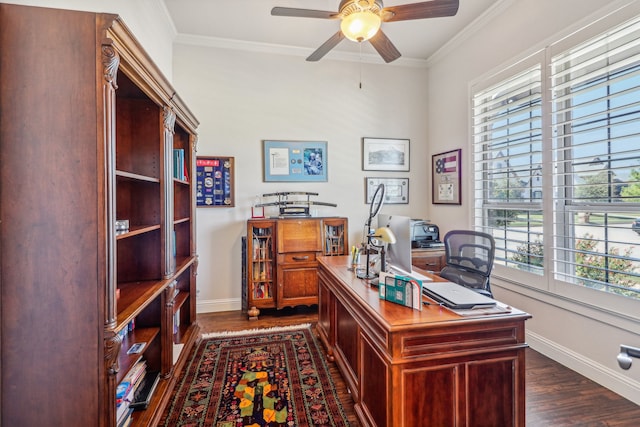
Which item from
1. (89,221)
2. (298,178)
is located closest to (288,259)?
(298,178)

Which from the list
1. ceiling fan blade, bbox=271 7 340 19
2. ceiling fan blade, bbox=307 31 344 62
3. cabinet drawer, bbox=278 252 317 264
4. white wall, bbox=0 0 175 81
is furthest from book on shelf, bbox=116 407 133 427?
ceiling fan blade, bbox=307 31 344 62

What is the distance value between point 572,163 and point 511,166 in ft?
1.88

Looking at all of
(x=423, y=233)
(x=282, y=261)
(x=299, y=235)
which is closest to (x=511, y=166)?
(x=423, y=233)

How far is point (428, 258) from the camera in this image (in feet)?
11.2

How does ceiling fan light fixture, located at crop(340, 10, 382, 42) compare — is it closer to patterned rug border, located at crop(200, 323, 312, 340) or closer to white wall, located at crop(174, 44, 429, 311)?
white wall, located at crop(174, 44, 429, 311)

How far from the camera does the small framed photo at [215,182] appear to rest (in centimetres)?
345

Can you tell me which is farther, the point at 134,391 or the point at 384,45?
the point at 384,45

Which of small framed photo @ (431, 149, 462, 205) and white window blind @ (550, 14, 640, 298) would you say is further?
small framed photo @ (431, 149, 462, 205)

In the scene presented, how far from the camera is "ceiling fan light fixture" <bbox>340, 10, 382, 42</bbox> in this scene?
1.85 metres

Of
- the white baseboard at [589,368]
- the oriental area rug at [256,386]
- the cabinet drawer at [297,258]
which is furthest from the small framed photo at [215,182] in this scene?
the white baseboard at [589,368]

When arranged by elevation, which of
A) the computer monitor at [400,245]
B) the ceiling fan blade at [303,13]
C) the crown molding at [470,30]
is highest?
the crown molding at [470,30]

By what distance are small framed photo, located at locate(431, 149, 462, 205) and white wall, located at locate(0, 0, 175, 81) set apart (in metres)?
3.39

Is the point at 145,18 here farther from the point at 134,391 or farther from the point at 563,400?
the point at 563,400

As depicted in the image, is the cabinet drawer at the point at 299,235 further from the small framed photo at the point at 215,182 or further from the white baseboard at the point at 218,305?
the white baseboard at the point at 218,305
